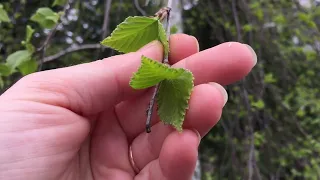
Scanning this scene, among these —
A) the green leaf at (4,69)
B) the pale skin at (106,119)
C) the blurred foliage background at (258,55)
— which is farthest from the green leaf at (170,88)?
the blurred foliage background at (258,55)

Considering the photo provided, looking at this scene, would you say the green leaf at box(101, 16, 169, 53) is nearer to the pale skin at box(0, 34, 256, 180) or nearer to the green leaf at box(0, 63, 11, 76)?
the pale skin at box(0, 34, 256, 180)

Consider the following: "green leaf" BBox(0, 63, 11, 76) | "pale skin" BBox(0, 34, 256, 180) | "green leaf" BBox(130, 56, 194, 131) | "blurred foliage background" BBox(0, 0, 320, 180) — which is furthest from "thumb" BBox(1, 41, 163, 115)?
"blurred foliage background" BBox(0, 0, 320, 180)

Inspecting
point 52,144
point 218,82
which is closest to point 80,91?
point 52,144

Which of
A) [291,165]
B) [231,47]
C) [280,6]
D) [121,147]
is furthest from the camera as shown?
[280,6]

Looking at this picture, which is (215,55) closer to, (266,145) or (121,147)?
Answer: (121,147)

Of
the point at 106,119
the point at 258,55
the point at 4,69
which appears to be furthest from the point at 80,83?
the point at 258,55

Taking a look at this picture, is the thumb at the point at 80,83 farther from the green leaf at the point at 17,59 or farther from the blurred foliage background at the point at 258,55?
the blurred foliage background at the point at 258,55

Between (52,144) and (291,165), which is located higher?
(52,144)
